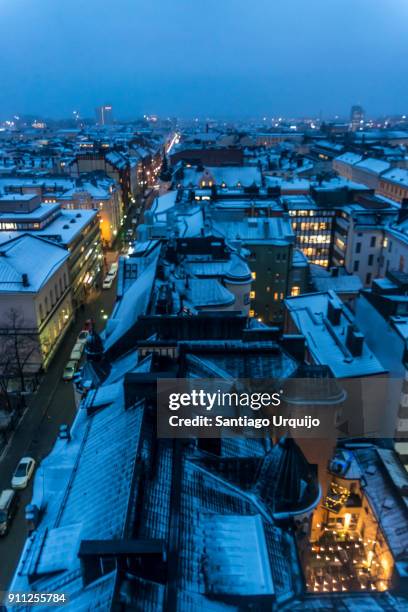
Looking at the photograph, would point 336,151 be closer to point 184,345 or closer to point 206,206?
point 206,206

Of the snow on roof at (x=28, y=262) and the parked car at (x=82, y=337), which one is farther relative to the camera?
the parked car at (x=82, y=337)

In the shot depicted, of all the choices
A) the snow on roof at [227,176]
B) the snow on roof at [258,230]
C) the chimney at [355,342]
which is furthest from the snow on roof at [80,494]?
the snow on roof at [227,176]

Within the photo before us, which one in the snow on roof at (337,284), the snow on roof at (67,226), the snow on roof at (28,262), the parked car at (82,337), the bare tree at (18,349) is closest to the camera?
the bare tree at (18,349)

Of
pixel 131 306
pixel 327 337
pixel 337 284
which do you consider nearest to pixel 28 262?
pixel 131 306

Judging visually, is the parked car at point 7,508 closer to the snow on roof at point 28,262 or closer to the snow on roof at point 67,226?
the snow on roof at point 28,262

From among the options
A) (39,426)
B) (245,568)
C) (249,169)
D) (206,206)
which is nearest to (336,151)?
(249,169)
